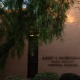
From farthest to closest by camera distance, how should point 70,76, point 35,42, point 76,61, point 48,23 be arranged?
point 76,61
point 70,76
point 35,42
point 48,23

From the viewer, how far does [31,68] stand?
20.0 m

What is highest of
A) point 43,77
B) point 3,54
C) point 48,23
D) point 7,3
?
point 7,3

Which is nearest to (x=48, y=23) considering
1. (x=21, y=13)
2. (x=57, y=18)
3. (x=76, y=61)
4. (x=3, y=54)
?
(x=57, y=18)

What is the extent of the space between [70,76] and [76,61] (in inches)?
122

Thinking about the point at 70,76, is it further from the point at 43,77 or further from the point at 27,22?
the point at 27,22

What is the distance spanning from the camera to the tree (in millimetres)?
13172

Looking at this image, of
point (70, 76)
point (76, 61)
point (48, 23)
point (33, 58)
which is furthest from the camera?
point (33, 58)

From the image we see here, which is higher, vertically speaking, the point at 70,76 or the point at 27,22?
the point at 27,22

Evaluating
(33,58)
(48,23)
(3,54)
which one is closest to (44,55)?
(33,58)

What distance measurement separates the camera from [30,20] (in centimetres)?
1370

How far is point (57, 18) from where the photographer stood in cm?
1349

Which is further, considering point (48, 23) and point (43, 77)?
point (43, 77)

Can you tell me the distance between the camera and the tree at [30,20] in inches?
519

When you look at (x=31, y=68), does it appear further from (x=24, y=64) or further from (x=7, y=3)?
(x=7, y=3)
